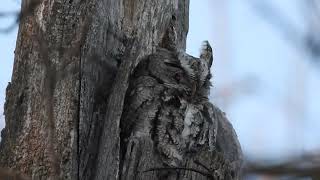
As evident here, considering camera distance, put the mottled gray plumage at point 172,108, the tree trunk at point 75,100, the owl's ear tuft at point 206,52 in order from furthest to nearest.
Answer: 1. the owl's ear tuft at point 206,52
2. the mottled gray plumage at point 172,108
3. the tree trunk at point 75,100

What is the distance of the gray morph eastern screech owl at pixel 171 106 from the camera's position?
2.71 meters

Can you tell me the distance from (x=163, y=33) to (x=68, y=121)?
2.61ft

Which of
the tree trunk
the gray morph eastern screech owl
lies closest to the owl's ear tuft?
the gray morph eastern screech owl

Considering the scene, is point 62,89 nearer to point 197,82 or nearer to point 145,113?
point 145,113

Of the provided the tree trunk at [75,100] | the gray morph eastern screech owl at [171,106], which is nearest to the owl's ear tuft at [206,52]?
the gray morph eastern screech owl at [171,106]

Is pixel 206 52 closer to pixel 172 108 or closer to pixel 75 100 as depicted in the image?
pixel 172 108

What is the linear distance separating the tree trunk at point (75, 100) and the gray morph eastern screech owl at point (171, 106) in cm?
6

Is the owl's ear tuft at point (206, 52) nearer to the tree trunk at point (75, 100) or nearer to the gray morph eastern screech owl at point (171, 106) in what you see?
the gray morph eastern screech owl at point (171, 106)

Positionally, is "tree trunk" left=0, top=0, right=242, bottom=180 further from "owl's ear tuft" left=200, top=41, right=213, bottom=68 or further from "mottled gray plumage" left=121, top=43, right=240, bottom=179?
"owl's ear tuft" left=200, top=41, right=213, bottom=68

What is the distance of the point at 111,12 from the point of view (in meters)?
Result: 2.87

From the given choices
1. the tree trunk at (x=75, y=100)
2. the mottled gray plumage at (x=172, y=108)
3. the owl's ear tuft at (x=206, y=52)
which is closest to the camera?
the tree trunk at (x=75, y=100)

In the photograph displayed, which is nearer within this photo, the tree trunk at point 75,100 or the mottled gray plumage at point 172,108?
the tree trunk at point 75,100

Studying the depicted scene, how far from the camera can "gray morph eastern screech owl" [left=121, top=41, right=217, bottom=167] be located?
2.71 metres

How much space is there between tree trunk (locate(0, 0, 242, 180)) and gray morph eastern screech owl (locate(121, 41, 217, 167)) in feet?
0.21
